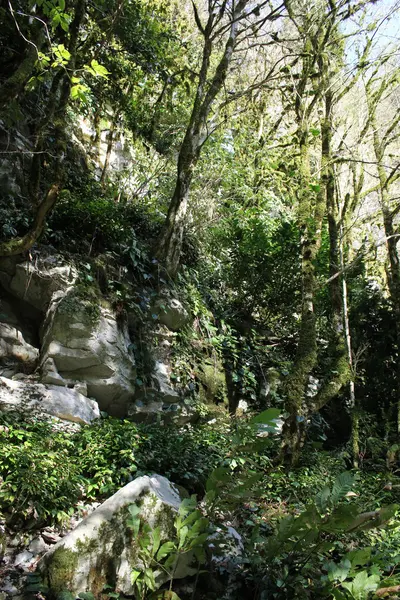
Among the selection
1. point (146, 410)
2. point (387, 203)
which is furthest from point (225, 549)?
point (387, 203)

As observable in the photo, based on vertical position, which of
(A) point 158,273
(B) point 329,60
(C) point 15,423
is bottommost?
(C) point 15,423

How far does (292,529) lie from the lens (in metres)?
2.49

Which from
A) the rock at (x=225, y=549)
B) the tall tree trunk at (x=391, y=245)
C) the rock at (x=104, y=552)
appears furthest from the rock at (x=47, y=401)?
the tall tree trunk at (x=391, y=245)

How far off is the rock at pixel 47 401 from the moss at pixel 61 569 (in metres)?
2.25

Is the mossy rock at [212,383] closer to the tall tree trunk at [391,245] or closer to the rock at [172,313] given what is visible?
the rock at [172,313]

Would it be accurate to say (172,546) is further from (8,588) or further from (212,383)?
(212,383)

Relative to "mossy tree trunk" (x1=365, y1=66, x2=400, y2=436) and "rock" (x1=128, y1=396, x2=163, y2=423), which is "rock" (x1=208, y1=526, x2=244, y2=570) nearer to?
"rock" (x1=128, y1=396, x2=163, y2=423)

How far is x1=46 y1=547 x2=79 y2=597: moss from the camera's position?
2715mm

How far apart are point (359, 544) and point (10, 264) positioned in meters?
5.37

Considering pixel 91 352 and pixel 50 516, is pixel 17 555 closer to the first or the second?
pixel 50 516

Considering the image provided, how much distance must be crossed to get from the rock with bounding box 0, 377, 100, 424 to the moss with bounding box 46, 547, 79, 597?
7.38ft

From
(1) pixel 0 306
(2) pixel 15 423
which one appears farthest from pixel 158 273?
(2) pixel 15 423

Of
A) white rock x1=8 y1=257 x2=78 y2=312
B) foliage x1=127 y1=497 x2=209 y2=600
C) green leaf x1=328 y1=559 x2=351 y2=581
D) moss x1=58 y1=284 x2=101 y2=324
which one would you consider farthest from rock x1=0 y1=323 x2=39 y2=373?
green leaf x1=328 y1=559 x2=351 y2=581

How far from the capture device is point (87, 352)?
19.6ft
